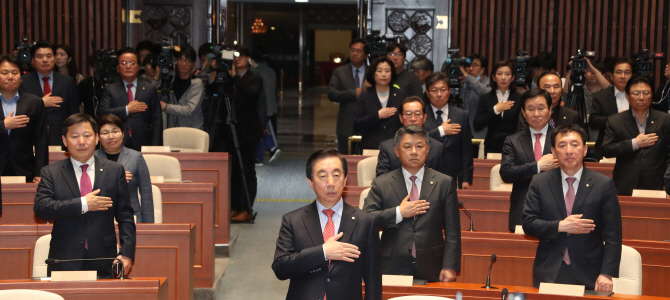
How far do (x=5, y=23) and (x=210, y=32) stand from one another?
247 centimetres

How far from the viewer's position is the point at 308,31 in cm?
1928

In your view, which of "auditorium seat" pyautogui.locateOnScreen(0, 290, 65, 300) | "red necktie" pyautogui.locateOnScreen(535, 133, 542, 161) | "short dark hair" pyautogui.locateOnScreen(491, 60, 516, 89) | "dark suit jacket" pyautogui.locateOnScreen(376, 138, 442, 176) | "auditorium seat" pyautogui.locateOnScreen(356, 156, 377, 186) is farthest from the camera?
"short dark hair" pyautogui.locateOnScreen(491, 60, 516, 89)

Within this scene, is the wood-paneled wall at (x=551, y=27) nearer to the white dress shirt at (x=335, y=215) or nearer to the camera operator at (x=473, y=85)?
the camera operator at (x=473, y=85)

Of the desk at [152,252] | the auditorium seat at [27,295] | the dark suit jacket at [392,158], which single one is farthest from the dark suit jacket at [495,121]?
the auditorium seat at [27,295]

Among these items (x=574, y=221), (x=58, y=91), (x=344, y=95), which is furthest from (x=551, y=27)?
(x=574, y=221)

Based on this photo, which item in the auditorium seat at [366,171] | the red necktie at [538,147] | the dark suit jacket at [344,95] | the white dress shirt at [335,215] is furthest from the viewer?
the dark suit jacket at [344,95]

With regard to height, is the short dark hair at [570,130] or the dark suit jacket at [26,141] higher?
the short dark hair at [570,130]

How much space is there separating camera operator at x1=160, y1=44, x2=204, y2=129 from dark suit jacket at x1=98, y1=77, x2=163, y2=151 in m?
0.61

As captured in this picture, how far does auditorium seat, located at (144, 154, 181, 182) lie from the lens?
4.59m

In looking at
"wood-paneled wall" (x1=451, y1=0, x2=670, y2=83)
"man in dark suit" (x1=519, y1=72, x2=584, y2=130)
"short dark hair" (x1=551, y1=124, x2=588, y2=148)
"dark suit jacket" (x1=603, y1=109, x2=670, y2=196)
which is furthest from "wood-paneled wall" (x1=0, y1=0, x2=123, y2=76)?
"short dark hair" (x1=551, y1=124, x2=588, y2=148)

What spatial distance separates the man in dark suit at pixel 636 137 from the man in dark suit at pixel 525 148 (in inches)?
24.7

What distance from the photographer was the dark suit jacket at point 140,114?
5.11m

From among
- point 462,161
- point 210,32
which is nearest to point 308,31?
point 210,32

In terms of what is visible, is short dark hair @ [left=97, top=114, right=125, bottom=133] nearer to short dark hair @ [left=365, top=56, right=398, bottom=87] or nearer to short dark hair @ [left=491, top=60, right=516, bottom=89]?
short dark hair @ [left=365, top=56, right=398, bottom=87]
